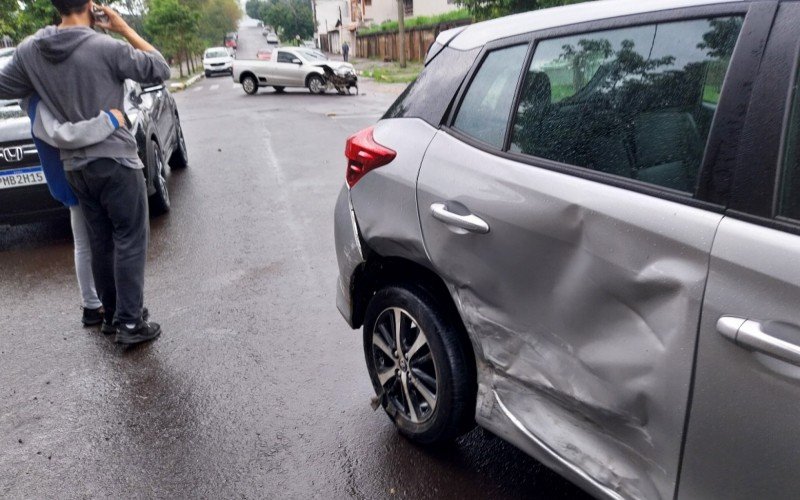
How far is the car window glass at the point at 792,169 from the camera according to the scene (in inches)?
60.9

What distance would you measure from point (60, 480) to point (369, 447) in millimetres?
1339

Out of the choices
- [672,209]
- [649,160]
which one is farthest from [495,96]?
[672,209]

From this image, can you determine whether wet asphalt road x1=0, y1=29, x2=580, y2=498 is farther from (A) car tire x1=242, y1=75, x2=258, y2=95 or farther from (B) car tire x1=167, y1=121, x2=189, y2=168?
(A) car tire x1=242, y1=75, x2=258, y2=95

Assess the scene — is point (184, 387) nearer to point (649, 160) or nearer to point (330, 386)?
point (330, 386)

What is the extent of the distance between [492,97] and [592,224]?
31.1 inches

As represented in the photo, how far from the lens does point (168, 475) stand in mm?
2848

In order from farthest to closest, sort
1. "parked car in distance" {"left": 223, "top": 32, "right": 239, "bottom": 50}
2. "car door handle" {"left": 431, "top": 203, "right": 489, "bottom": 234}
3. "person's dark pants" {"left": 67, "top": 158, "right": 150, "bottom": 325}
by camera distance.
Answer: "parked car in distance" {"left": 223, "top": 32, "right": 239, "bottom": 50}, "person's dark pants" {"left": 67, "top": 158, "right": 150, "bottom": 325}, "car door handle" {"left": 431, "top": 203, "right": 489, "bottom": 234}

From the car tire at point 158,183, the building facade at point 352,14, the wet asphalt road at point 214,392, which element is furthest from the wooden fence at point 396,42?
the wet asphalt road at point 214,392

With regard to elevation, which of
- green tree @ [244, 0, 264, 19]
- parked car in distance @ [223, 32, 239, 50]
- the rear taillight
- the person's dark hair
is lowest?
parked car in distance @ [223, 32, 239, 50]

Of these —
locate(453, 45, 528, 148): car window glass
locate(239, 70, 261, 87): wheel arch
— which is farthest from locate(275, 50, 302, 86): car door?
locate(453, 45, 528, 148): car window glass

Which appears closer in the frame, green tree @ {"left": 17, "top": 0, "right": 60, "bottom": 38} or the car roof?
the car roof

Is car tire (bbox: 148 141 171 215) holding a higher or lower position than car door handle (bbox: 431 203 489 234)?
lower

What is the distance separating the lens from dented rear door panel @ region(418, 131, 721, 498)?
5.64 feet

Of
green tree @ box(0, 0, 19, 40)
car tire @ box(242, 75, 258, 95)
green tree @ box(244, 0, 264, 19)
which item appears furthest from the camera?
green tree @ box(244, 0, 264, 19)
